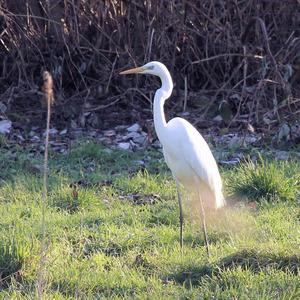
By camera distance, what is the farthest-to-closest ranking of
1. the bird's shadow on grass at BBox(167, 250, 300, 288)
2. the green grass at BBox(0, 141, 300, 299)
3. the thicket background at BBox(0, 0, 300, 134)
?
1. the thicket background at BBox(0, 0, 300, 134)
2. the bird's shadow on grass at BBox(167, 250, 300, 288)
3. the green grass at BBox(0, 141, 300, 299)

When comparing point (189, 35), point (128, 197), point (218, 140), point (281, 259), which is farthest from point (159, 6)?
point (281, 259)

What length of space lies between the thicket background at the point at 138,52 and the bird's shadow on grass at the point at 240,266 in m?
4.33

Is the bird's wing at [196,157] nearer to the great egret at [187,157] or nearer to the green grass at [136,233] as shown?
the great egret at [187,157]

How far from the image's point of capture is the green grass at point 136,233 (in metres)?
4.75

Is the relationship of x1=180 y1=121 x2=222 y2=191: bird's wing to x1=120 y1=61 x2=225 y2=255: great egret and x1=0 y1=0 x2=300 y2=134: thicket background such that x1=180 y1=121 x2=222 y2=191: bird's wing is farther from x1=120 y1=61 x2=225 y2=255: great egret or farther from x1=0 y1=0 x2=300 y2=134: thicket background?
x1=0 y1=0 x2=300 y2=134: thicket background

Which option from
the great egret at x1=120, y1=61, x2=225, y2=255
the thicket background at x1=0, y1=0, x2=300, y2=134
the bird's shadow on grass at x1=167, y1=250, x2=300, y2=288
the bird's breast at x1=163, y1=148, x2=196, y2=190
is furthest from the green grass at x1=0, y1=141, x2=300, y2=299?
the thicket background at x1=0, y1=0, x2=300, y2=134

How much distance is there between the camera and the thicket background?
9547 millimetres

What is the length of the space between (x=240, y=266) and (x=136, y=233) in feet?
3.79

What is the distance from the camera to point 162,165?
25.7 feet

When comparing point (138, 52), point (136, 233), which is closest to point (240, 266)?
point (136, 233)

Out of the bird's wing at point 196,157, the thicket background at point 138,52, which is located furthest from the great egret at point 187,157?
the thicket background at point 138,52

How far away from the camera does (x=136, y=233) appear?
19.2 feet

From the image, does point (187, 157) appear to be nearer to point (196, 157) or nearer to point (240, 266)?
point (196, 157)

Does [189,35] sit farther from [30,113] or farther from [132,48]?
[30,113]
